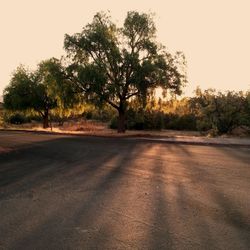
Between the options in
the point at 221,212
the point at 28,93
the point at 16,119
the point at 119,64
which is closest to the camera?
the point at 221,212

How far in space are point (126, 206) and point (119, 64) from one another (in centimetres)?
2837

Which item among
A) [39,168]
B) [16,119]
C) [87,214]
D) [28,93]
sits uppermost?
[28,93]

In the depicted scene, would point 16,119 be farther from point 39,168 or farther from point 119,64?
point 39,168

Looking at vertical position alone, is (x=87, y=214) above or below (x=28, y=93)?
below

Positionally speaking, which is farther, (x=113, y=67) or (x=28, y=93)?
(x=28, y=93)

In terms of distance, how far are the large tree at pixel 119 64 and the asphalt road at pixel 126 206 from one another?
789 inches

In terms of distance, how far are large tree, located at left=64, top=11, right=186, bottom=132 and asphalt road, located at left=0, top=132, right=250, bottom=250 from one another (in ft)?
65.7

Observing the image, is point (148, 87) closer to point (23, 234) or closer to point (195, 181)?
point (195, 181)

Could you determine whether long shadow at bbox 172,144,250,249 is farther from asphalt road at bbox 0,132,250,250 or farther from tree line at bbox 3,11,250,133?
tree line at bbox 3,11,250,133

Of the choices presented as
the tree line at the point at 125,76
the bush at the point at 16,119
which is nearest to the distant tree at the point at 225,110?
the tree line at the point at 125,76

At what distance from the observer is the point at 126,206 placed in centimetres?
812

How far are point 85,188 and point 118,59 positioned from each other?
2608 centimetres

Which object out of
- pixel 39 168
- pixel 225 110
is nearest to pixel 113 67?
Result: pixel 225 110

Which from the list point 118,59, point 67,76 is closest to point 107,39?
point 118,59
